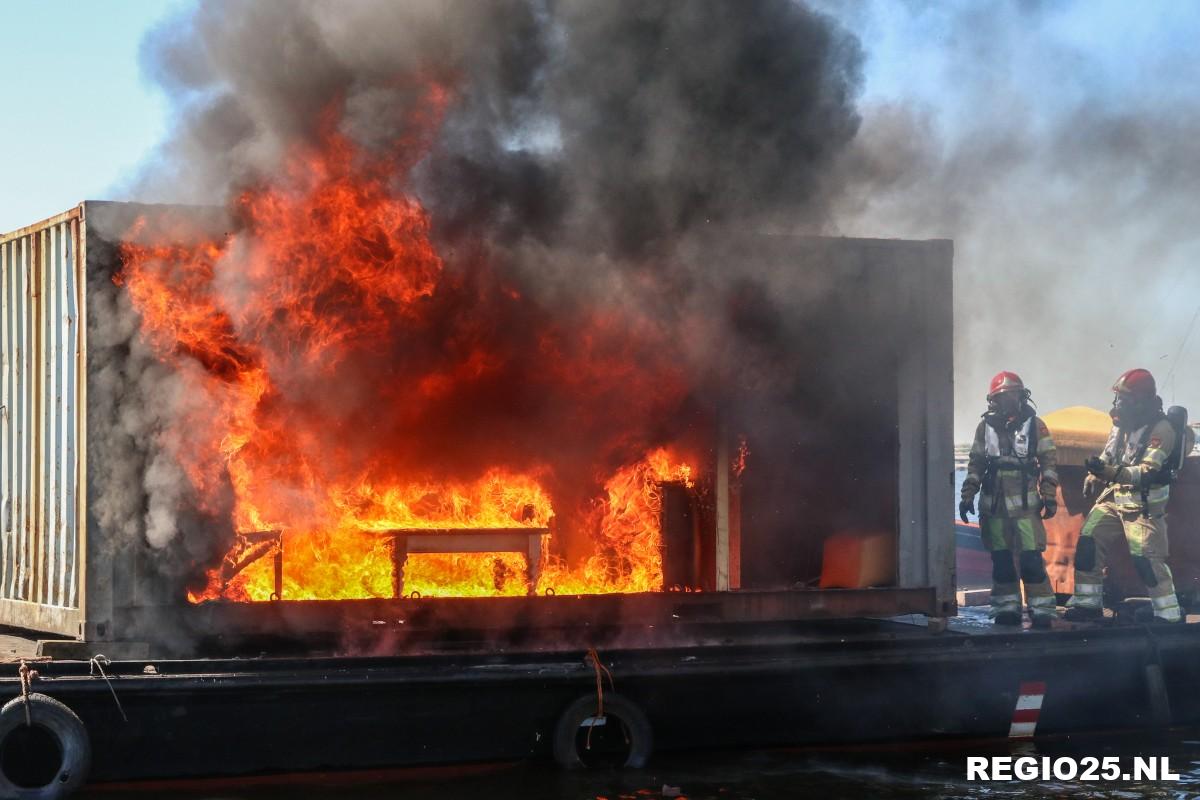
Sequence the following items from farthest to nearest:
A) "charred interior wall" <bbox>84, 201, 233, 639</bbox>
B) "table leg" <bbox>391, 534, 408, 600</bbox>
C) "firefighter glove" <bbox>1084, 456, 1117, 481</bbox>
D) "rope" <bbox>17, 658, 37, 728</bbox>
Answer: "firefighter glove" <bbox>1084, 456, 1117, 481</bbox> → "table leg" <bbox>391, 534, 408, 600</bbox> → "charred interior wall" <bbox>84, 201, 233, 639</bbox> → "rope" <bbox>17, 658, 37, 728</bbox>

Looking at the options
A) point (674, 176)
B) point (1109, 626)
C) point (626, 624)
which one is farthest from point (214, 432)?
point (1109, 626)

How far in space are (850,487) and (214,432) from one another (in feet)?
15.3

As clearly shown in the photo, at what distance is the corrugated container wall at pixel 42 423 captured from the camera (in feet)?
26.9

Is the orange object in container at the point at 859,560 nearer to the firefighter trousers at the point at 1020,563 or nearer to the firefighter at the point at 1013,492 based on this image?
the firefighter at the point at 1013,492

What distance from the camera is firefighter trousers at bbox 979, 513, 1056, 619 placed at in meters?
10.1

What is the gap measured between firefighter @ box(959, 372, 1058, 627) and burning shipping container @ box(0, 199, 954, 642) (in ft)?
2.15

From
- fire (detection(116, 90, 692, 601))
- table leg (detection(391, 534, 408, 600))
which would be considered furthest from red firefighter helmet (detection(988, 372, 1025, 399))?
table leg (detection(391, 534, 408, 600))

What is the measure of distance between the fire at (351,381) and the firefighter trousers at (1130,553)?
11.0 ft

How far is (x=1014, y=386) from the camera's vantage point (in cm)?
1041

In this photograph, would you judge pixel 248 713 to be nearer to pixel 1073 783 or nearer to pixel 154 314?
pixel 154 314

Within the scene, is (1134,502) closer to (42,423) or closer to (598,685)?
(598,685)

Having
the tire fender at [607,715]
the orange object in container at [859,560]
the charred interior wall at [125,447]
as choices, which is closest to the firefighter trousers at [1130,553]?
the orange object in container at [859,560]

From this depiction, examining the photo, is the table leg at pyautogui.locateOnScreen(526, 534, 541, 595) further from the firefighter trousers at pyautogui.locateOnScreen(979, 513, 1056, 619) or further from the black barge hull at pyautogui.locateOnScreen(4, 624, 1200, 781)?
the firefighter trousers at pyautogui.locateOnScreen(979, 513, 1056, 619)

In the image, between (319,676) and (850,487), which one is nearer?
(319,676)
